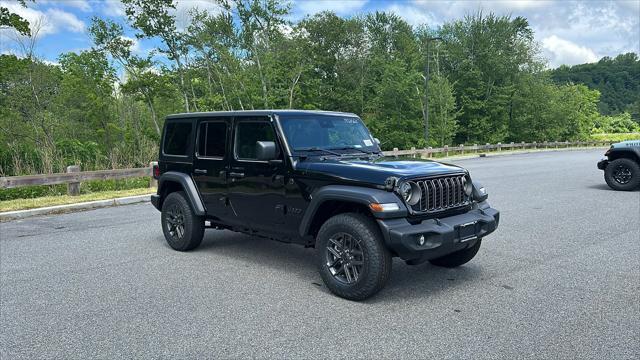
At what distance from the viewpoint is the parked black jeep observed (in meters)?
12.0

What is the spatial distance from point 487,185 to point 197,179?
9950 millimetres

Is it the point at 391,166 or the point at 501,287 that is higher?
the point at 391,166

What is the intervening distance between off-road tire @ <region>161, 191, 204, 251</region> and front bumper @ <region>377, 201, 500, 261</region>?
2.96m

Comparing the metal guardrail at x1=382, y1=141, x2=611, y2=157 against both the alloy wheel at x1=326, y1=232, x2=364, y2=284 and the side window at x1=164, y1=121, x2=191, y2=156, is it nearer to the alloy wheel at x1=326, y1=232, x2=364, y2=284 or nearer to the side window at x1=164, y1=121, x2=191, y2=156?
the side window at x1=164, y1=121, x2=191, y2=156

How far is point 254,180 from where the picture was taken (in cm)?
534

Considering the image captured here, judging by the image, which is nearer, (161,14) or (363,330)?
(363,330)

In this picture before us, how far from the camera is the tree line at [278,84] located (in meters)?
22.1

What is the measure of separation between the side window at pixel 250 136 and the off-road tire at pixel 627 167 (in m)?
10.8

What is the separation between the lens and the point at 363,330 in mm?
3762

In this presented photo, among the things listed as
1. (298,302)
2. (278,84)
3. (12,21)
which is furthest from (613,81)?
(298,302)

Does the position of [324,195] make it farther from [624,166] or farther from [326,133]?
[624,166]

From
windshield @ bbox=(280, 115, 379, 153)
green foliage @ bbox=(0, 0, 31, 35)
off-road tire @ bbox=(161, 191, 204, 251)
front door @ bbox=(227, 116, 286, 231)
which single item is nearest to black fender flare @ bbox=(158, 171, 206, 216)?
off-road tire @ bbox=(161, 191, 204, 251)

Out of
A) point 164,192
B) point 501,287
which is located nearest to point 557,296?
point 501,287

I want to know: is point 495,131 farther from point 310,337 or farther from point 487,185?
point 310,337
